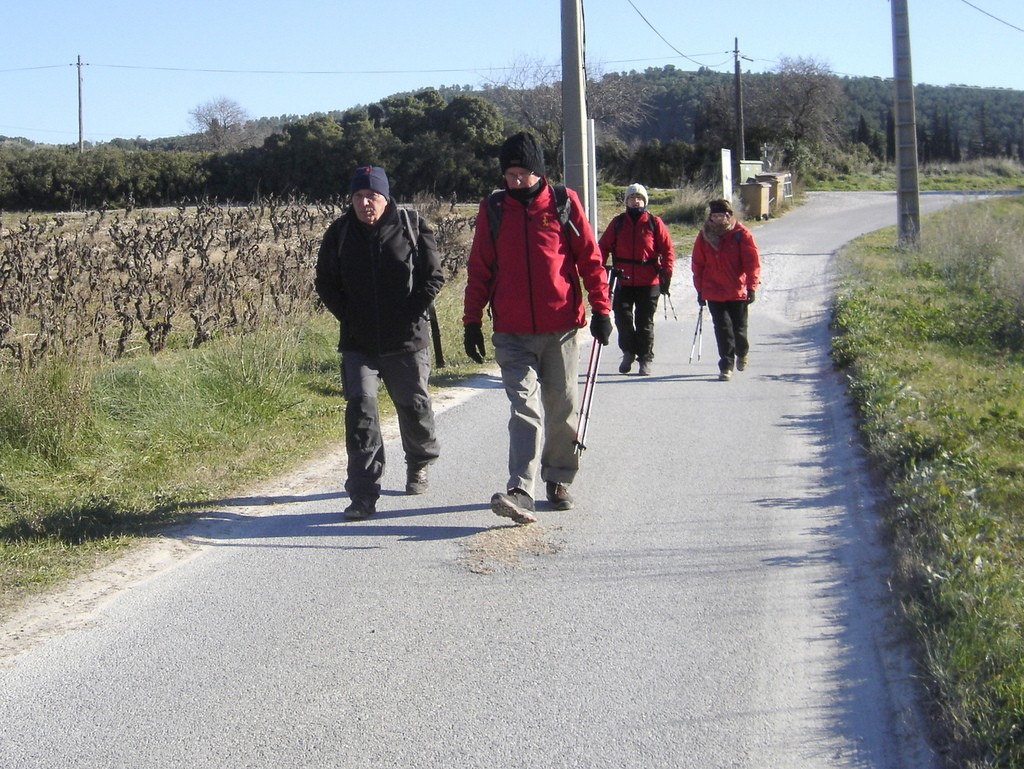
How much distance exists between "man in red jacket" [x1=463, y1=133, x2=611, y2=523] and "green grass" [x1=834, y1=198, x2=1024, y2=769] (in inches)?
73.1

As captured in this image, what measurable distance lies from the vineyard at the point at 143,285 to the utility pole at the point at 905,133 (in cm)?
1277

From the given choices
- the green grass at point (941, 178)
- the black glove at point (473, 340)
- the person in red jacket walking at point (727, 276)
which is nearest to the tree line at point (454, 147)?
the green grass at point (941, 178)

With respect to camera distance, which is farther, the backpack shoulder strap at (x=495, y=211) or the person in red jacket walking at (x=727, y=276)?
the person in red jacket walking at (x=727, y=276)

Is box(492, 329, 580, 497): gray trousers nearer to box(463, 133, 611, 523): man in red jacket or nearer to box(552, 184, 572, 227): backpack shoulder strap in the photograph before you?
box(463, 133, 611, 523): man in red jacket

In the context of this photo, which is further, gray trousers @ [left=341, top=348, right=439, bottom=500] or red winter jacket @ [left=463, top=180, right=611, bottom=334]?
gray trousers @ [left=341, top=348, right=439, bottom=500]

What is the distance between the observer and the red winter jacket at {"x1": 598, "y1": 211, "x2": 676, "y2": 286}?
1046 centimetres

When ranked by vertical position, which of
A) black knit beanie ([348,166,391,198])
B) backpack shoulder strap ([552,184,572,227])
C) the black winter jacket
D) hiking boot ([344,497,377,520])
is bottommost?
hiking boot ([344,497,377,520])

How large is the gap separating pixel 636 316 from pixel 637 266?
542 millimetres

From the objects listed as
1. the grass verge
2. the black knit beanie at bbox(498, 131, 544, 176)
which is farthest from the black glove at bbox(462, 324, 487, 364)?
the grass verge

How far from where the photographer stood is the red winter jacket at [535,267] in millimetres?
6152

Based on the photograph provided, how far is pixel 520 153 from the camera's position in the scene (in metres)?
6.02

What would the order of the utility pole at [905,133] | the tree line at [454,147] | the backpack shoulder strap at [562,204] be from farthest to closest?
the tree line at [454,147] → the utility pole at [905,133] → the backpack shoulder strap at [562,204]

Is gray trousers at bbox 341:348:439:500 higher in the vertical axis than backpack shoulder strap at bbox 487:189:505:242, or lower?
lower

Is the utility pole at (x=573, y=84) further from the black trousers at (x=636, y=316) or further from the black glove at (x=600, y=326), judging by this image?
the black glove at (x=600, y=326)
